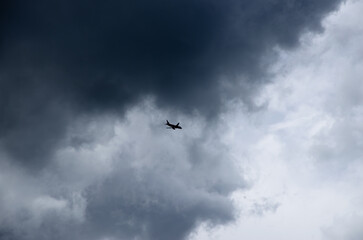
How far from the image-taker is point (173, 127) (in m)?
192

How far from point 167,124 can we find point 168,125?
1.30 metres

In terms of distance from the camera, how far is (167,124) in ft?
632

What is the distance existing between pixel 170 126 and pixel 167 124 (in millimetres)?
3195

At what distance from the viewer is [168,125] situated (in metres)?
193

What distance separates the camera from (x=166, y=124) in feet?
630

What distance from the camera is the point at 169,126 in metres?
193

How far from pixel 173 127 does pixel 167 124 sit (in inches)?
235

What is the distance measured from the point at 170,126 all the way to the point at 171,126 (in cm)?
98

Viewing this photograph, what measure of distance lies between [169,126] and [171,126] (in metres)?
1.91

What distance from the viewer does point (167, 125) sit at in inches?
7618

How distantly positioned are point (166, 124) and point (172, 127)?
593 centimetres

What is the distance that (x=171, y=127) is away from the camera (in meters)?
192

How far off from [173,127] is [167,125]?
582 cm

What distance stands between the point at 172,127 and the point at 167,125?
5097 mm
